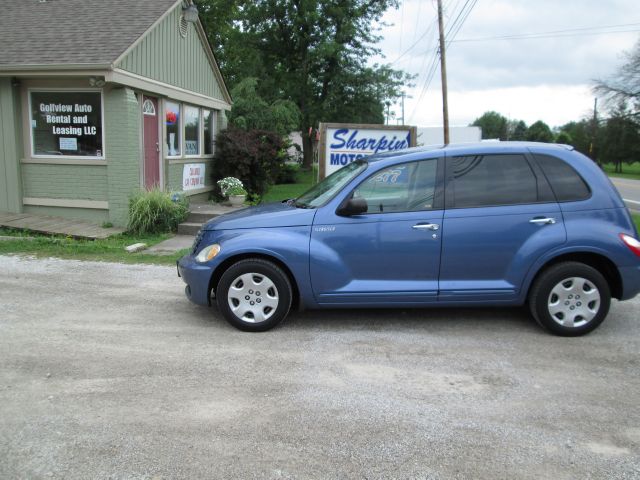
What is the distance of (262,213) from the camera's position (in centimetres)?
553

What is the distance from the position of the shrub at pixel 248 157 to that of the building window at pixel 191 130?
0.64 meters

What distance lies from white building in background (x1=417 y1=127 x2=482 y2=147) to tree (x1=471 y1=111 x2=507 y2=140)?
100922 millimetres

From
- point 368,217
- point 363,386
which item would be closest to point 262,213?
point 368,217

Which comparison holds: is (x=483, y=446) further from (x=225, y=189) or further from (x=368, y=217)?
(x=225, y=189)

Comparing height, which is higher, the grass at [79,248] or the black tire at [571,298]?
the black tire at [571,298]

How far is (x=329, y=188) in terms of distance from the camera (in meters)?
5.68

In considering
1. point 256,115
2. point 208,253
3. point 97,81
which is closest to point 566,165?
point 208,253

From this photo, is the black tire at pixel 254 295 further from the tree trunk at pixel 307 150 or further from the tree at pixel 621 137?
the tree at pixel 621 137

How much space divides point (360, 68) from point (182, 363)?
30538 mm

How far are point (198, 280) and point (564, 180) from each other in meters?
3.61

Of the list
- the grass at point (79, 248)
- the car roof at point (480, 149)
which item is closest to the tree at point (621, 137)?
the grass at point (79, 248)

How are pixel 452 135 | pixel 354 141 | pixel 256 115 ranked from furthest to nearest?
pixel 452 135 < pixel 256 115 < pixel 354 141

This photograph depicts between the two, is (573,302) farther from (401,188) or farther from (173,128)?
(173,128)

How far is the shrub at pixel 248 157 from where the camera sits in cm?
1446
